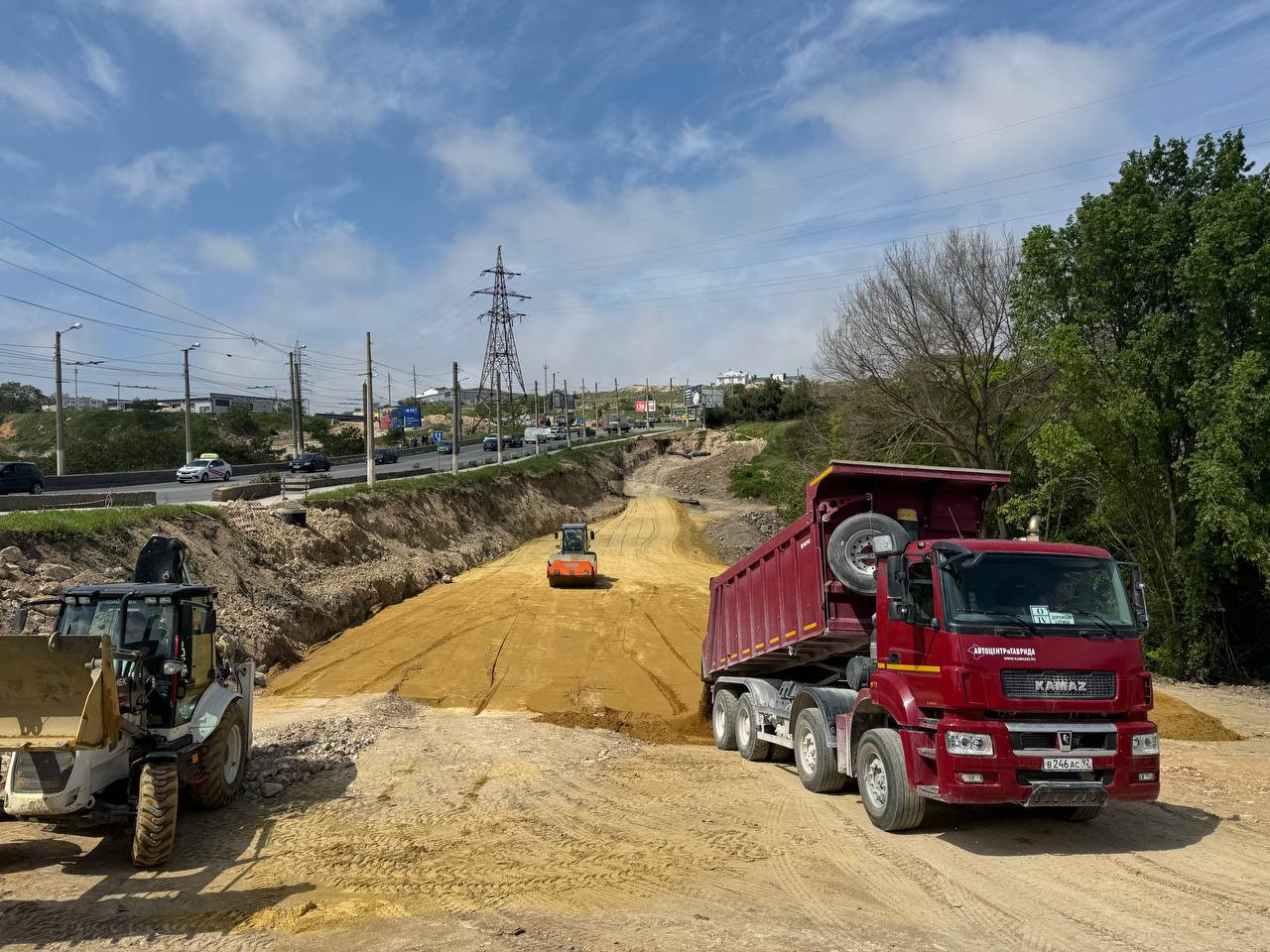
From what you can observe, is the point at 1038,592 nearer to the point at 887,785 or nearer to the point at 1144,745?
the point at 1144,745

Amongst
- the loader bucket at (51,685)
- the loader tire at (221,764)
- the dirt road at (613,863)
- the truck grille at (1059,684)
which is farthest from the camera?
the loader tire at (221,764)

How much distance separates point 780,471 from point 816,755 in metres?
36.2

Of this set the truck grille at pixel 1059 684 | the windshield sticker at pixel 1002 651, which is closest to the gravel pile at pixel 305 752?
the windshield sticker at pixel 1002 651

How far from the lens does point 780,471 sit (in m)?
46.3

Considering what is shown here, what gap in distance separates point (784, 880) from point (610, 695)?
11977 mm

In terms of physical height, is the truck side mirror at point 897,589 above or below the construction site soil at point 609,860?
above

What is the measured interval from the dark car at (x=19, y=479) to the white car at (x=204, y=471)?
13723 millimetres

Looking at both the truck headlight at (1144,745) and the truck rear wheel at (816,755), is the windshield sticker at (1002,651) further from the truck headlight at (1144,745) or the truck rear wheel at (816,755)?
the truck rear wheel at (816,755)

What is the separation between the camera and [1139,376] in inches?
821

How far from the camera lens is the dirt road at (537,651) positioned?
19.0 m

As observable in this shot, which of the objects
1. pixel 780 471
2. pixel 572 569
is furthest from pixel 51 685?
pixel 780 471

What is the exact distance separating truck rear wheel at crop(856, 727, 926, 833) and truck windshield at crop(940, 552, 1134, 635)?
153 centimetres

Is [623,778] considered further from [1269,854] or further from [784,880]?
[1269,854]

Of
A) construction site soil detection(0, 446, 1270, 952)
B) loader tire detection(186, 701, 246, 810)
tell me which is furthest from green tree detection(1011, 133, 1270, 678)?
loader tire detection(186, 701, 246, 810)
